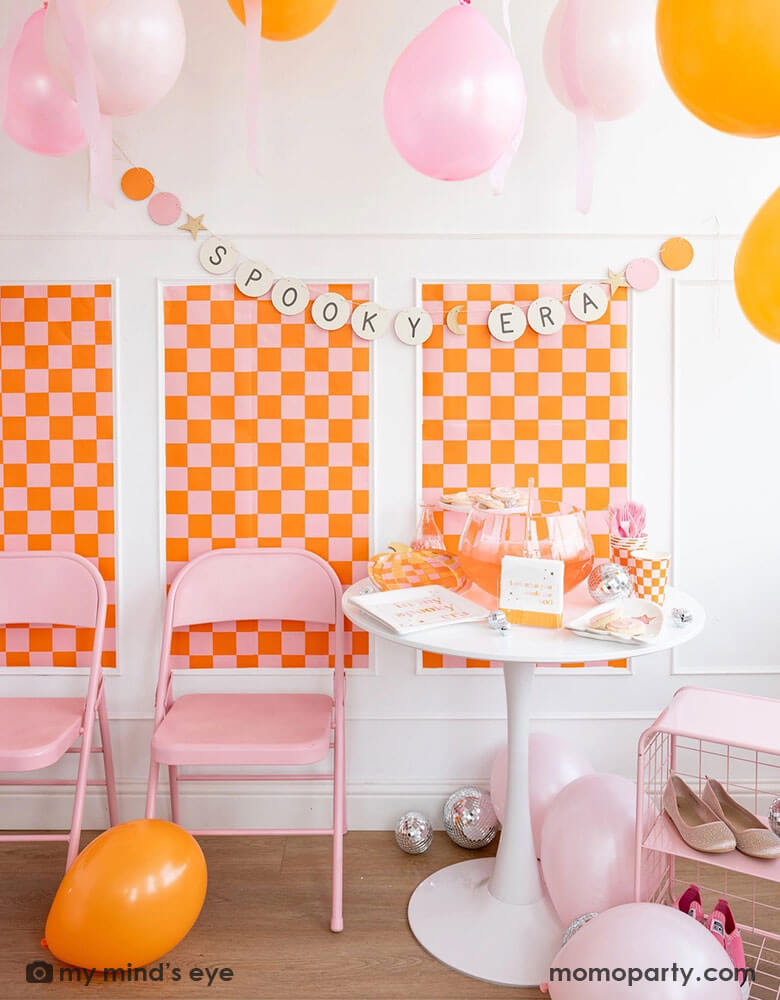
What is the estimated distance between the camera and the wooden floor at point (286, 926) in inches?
72.1

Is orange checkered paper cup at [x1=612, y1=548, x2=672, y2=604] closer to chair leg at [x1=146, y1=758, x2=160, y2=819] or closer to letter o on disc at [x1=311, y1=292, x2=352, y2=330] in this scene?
letter o on disc at [x1=311, y1=292, x2=352, y2=330]

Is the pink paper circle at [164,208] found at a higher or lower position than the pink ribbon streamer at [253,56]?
lower

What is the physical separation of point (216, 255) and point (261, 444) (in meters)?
0.58

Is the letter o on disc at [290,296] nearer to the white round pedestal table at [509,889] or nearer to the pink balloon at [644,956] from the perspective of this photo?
the white round pedestal table at [509,889]

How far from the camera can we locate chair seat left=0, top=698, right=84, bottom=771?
1.96 m

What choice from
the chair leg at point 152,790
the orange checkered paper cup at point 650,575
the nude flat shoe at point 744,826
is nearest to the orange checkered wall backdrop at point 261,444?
the chair leg at point 152,790

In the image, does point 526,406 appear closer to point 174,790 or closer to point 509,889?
point 509,889

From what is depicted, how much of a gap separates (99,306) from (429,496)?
1.17 metres

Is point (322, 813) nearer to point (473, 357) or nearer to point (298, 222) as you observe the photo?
point (473, 357)

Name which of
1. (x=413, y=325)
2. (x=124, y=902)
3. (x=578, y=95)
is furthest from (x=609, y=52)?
(x=124, y=902)

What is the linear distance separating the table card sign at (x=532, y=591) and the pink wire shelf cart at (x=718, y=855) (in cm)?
33

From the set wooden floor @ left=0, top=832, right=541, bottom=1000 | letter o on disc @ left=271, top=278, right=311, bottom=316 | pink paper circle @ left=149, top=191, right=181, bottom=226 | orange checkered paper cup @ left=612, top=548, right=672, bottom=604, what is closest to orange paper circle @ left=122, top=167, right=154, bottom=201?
pink paper circle @ left=149, top=191, right=181, bottom=226

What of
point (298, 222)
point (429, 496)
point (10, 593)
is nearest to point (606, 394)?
point (429, 496)

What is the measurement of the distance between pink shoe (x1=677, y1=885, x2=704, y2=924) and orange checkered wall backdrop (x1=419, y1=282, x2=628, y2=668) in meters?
1.00
